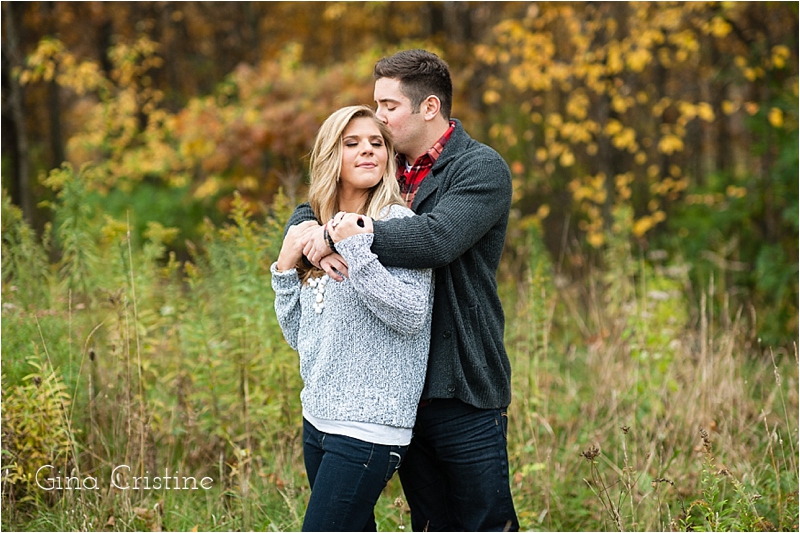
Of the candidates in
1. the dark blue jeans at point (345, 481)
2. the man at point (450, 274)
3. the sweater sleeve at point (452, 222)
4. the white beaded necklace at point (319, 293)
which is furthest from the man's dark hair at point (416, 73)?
the dark blue jeans at point (345, 481)

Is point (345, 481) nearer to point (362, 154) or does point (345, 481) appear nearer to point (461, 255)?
point (461, 255)

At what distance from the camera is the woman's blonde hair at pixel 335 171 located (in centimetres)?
246

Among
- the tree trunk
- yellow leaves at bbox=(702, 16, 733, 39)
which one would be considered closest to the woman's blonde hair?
the tree trunk

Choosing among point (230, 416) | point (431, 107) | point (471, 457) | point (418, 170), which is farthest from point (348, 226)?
point (230, 416)

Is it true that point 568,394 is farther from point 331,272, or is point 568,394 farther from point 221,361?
point 331,272

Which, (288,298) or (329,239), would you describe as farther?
(288,298)

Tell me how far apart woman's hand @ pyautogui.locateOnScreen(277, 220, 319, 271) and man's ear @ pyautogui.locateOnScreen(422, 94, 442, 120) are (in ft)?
1.83

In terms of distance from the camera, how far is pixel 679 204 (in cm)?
821

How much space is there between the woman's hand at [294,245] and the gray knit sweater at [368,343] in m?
0.11

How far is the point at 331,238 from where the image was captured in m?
2.31

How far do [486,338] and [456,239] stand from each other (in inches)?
16.2

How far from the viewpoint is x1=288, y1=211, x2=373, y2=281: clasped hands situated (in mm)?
2277

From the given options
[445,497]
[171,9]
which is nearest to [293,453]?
[445,497]

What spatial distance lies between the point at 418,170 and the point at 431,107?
0.22 meters
